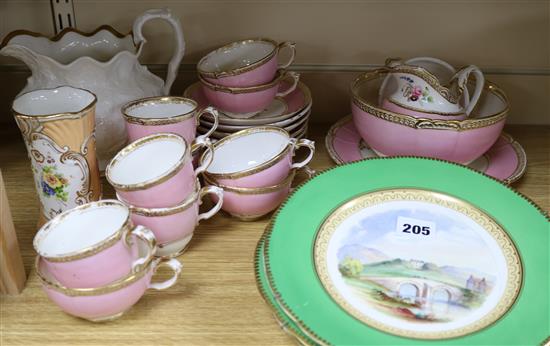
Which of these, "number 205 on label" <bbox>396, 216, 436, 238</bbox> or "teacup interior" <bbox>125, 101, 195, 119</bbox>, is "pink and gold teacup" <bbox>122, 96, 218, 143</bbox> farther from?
"number 205 on label" <bbox>396, 216, 436, 238</bbox>

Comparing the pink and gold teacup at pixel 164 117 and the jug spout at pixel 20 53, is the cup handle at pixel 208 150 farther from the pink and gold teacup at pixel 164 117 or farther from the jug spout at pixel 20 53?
the jug spout at pixel 20 53

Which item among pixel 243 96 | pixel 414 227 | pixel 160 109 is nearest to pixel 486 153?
pixel 414 227

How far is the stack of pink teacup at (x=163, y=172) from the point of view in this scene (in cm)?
63

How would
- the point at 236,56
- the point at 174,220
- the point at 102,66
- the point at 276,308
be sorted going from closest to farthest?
the point at 276,308 < the point at 174,220 < the point at 102,66 < the point at 236,56

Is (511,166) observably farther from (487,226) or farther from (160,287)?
(160,287)

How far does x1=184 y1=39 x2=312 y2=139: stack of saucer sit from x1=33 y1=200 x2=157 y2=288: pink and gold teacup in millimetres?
245

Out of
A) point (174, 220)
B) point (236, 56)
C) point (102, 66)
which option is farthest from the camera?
point (236, 56)

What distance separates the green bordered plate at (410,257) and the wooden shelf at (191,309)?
67 mm

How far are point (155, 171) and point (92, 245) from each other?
160 mm

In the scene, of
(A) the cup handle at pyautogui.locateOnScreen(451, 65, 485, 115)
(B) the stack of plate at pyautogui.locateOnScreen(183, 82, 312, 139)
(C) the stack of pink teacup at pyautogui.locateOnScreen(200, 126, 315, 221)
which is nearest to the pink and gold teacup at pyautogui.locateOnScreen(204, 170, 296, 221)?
(C) the stack of pink teacup at pyautogui.locateOnScreen(200, 126, 315, 221)

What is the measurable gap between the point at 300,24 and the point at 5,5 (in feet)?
1.40

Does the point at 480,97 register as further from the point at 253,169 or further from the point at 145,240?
the point at 145,240

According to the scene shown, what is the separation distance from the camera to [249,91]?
789 mm

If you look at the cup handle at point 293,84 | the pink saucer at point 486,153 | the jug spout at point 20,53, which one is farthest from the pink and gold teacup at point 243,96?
the jug spout at point 20,53
